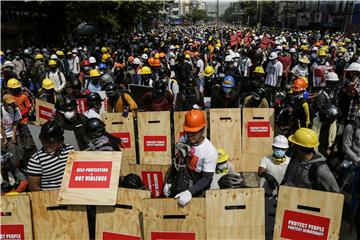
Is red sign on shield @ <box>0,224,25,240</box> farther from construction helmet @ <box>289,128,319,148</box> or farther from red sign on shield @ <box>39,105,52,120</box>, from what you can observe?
red sign on shield @ <box>39,105,52,120</box>

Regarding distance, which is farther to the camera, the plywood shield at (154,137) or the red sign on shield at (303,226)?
the plywood shield at (154,137)

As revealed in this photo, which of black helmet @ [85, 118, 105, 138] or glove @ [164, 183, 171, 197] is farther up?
black helmet @ [85, 118, 105, 138]

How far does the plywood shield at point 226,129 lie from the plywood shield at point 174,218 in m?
2.99

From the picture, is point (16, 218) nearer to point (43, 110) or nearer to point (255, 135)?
point (43, 110)

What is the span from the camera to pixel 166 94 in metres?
7.11

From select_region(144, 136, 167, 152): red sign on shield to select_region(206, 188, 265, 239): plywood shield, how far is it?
309 centimetres

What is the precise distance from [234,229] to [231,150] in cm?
304

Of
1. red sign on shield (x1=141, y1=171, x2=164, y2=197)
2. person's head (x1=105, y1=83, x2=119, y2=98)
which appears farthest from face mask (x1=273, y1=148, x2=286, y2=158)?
person's head (x1=105, y1=83, x2=119, y2=98)

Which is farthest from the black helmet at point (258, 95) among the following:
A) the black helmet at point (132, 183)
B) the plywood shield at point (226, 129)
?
the black helmet at point (132, 183)

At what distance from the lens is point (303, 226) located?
355cm

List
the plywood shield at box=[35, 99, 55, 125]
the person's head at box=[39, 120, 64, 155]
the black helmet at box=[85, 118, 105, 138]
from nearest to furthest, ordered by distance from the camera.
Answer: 1. the person's head at box=[39, 120, 64, 155]
2. the black helmet at box=[85, 118, 105, 138]
3. the plywood shield at box=[35, 99, 55, 125]

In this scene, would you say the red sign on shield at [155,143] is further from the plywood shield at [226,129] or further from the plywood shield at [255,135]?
the plywood shield at [255,135]

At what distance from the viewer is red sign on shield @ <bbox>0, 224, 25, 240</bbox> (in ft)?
12.3

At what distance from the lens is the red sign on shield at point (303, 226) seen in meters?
3.48
